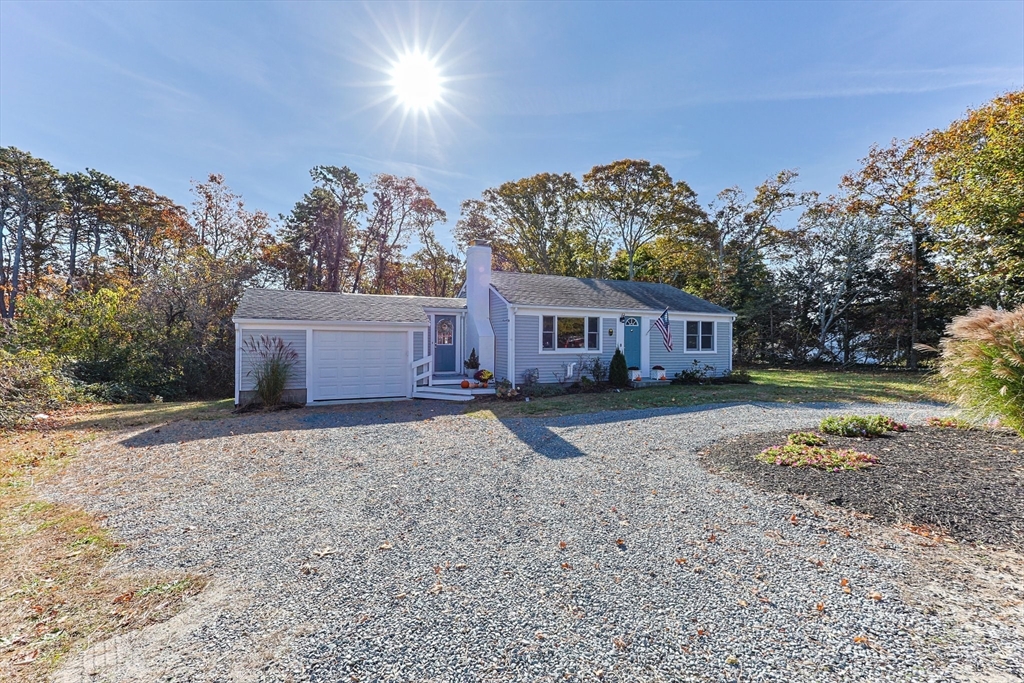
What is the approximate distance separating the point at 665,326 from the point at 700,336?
7.33ft

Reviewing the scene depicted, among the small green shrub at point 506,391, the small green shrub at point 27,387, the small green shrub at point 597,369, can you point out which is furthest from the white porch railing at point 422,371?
the small green shrub at point 27,387

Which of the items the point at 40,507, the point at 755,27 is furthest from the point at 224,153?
the point at 755,27

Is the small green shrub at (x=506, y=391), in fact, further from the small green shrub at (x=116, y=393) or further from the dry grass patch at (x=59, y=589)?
the small green shrub at (x=116, y=393)

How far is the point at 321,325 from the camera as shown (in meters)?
11.7

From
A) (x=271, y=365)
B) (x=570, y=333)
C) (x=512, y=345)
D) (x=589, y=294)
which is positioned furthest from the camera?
(x=589, y=294)

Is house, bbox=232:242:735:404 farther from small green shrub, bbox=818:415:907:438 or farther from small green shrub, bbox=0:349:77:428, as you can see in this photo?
small green shrub, bbox=818:415:907:438

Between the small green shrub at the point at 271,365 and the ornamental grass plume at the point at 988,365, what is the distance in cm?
1278

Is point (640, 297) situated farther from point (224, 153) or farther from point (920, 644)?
point (224, 153)

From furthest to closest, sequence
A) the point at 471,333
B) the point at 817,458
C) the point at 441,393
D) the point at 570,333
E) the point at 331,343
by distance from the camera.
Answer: the point at 471,333 → the point at 570,333 → the point at 441,393 → the point at 331,343 → the point at 817,458

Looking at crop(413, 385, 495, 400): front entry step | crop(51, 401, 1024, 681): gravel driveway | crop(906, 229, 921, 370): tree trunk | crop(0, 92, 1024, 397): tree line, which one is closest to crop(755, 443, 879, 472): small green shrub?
crop(51, 401, 1024, 681): gravel driveway

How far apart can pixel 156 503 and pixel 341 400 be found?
7508 mm

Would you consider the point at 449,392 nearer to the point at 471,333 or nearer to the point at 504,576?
the point at 471,333

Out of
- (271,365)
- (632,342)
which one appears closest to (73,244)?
(271,365)

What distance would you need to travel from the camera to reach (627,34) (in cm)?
1071
